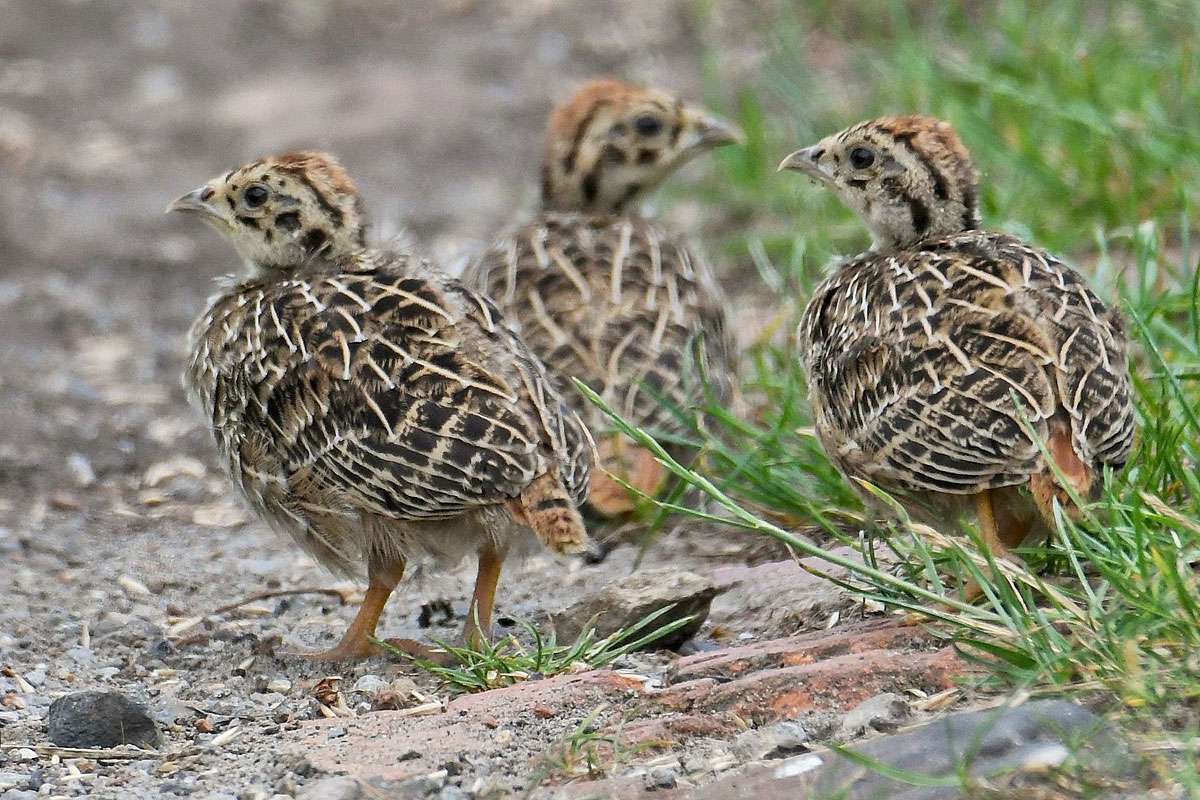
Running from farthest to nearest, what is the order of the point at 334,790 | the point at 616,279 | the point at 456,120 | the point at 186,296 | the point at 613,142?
1. the point at 456,120
2. the point at 186,296
3. the point at 613,142
4. the point at 616,279
5. the point at 334,790

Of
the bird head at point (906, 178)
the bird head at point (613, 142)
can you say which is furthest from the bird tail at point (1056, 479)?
the bird head at point (613, 142)

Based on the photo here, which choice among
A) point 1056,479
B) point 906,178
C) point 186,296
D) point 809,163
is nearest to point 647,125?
point 809,163

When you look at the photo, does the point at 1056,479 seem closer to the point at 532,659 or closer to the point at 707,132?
the point at 532,659

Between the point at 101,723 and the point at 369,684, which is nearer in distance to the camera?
the point at 101,723

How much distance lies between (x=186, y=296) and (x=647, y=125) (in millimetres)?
2850

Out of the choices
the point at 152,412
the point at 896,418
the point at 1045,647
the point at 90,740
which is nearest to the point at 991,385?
the point at 896,418

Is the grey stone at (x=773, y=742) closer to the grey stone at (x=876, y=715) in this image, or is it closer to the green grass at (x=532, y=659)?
the grey stone at (x=876, y=715)

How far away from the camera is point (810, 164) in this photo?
562cm

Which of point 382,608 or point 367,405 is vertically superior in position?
point 367,405

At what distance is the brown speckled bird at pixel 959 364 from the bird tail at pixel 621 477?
3.46ft

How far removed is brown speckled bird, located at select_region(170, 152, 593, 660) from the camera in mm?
4812

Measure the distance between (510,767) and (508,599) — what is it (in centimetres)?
177

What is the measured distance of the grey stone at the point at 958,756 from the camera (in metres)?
3.50

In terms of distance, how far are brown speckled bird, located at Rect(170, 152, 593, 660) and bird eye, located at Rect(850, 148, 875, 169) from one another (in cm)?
111
